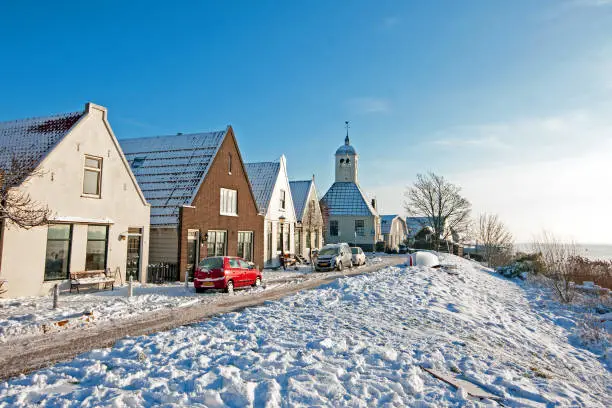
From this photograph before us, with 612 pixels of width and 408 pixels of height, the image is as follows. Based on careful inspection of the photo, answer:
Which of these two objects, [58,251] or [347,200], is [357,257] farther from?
[347,200]

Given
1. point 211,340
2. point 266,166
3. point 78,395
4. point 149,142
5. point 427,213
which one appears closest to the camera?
point 78,395

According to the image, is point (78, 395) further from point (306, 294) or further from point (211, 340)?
point (306, 294)

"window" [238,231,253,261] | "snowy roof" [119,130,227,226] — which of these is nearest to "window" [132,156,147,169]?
"snowy roof" [119,130,227,226]

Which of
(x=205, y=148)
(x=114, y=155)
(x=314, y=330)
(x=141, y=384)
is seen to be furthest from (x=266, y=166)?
(x=141, y=384)

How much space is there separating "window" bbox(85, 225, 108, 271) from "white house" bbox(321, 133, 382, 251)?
39.2 m

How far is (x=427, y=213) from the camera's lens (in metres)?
54.6

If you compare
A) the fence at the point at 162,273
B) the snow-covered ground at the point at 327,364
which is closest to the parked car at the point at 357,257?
the fence at the point at 162,273

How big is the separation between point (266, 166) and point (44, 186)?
2059 cm

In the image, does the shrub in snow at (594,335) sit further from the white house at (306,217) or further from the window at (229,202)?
the white house at (306,217)

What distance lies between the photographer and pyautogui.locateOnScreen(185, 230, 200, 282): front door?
22.6 metres

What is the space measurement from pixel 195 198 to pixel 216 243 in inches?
140

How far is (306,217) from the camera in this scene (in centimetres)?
3997

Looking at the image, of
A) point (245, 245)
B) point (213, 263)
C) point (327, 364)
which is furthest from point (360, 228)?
point (327, 364)

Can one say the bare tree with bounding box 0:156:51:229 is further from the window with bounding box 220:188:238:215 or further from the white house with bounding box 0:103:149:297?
the window with bounding box 220:188:238:215
